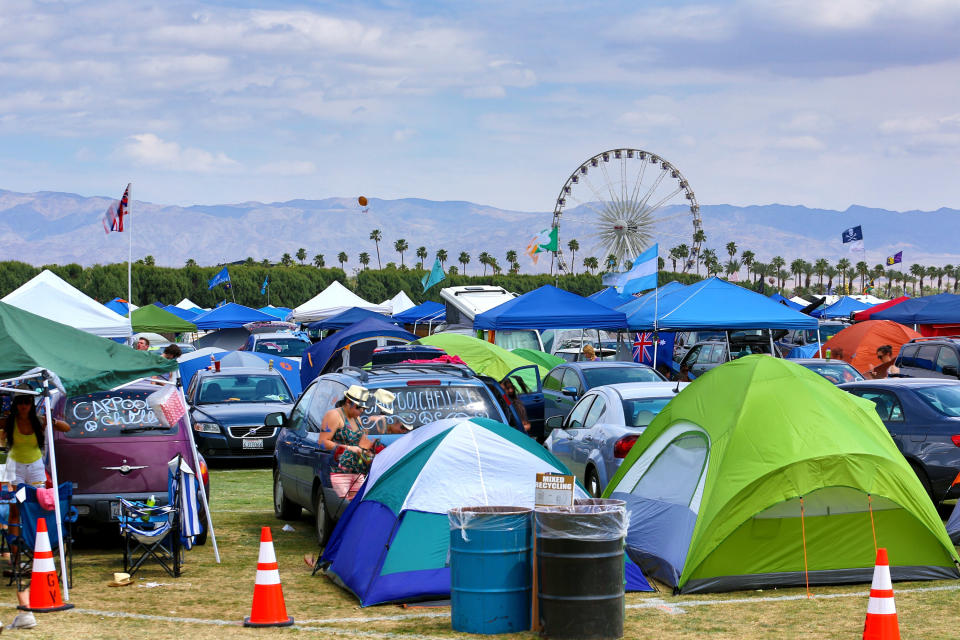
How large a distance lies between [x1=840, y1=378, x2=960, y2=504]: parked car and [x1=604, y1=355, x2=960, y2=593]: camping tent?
285 cm

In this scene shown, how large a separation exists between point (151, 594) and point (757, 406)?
486cm

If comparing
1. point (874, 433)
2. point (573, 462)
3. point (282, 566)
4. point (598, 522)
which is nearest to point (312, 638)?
point (598, 522)

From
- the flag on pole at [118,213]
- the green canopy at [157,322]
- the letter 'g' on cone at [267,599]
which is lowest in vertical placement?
the letter 'g' on cone at [267,599]

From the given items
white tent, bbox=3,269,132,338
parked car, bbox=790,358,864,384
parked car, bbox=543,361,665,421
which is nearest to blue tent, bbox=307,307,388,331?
white tent, bbox=3,269,132,338

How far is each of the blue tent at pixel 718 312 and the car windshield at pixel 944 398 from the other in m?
10.5

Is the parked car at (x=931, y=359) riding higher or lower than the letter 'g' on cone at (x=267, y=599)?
higher

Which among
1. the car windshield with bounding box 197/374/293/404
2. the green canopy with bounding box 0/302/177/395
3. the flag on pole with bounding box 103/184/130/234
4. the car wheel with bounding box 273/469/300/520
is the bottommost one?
the car wheel with bounding box 273/469/300/520

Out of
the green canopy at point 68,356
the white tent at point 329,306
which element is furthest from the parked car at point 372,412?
the white tent at point 329,306

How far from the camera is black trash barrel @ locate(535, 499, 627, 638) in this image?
702cm

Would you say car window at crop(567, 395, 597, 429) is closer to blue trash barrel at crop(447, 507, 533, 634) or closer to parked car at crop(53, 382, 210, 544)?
parked car at crop(53, 382, 210, 544)

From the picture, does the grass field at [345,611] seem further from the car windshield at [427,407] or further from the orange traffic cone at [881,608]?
the car windshield at [427,407]

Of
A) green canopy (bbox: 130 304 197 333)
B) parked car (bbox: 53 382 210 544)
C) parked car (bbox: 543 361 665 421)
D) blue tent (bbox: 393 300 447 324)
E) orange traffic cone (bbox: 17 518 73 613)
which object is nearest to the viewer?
orange traffic cone (bbox: 17 518 73 613)

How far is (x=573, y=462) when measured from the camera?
41.3 ft

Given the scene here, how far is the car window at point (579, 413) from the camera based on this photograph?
1309cm
